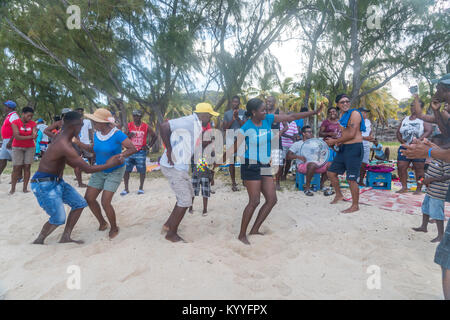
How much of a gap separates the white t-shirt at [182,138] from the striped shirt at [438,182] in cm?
291

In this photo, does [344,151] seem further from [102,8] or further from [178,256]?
[102,8]

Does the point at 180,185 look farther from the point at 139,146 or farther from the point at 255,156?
the point at 139,146

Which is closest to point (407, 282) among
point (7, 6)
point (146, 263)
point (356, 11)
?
point (146, 263)

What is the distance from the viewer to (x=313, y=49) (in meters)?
10.5

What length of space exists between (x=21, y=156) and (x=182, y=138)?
4.68m

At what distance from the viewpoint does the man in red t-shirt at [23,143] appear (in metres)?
5.77

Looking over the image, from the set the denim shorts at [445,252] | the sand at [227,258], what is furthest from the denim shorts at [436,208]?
the denim shorts at [445,252]

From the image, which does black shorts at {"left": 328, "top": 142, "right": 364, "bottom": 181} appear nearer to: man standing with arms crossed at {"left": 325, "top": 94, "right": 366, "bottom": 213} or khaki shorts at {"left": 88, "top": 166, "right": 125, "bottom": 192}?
man standing with arms crossed at {"left": 325, "top": 94, "right": 366, "bottom": 213}

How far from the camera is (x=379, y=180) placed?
20.7 ft

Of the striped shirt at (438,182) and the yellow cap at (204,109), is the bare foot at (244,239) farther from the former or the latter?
the striped shirt at (438,182)

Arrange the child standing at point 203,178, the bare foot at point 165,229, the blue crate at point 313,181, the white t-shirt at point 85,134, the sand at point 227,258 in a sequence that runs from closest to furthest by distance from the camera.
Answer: the sand at point 227,258 < the bare foot at point 165,229 < the child standing at point 203,178 < the blue crate at point 313,181 < the white t-shirt at point 85,134

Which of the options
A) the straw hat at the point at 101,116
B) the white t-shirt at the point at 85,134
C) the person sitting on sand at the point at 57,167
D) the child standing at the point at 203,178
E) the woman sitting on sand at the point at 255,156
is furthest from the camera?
the white t-shirt at the point at 85,134

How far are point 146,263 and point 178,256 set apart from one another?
1.12ft

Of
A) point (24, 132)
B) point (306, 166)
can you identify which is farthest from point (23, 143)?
point (306, 166)
